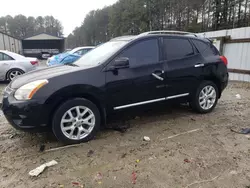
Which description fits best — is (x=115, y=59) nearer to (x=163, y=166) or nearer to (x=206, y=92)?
(x=163, y=166)

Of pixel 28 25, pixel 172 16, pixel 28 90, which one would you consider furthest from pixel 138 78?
pixel 28 25

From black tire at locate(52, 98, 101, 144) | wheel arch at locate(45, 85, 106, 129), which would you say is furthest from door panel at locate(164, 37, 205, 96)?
black tire at locate(52, 98, 101, 144)

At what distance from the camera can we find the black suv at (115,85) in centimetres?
302

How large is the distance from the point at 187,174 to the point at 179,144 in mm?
781

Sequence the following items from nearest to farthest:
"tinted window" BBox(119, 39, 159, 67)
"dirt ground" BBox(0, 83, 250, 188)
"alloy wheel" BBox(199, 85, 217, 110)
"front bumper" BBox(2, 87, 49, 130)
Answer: "dirt ground" BBox(0, 83, 250, 188), "front bumper" BBox(2, 87, 49, 130), "tinted window" BBox(119, 39, 159, 67), "alloy wheel" BBox(199, 85, 217, 110)

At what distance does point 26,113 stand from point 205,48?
373cm

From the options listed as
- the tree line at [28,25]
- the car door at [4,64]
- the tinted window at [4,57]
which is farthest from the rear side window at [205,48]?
the tree line at [28,25]

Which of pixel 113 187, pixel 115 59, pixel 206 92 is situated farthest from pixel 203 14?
pixel 113 187

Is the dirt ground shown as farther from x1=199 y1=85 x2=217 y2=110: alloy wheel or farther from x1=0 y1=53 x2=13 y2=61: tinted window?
x1=0 y1=53 x2=13 y2=61: tinted window

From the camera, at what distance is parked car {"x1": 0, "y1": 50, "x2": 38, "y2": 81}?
849cm

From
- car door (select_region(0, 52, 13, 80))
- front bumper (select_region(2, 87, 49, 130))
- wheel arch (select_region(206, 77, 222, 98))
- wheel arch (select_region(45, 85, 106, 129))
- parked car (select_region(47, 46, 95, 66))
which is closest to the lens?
front bumper (select_region(2, 87, 49, 130))

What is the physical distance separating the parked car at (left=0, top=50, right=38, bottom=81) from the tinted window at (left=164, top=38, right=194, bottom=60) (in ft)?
22.0

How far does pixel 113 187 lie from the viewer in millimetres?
2340

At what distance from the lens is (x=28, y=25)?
244 feet
